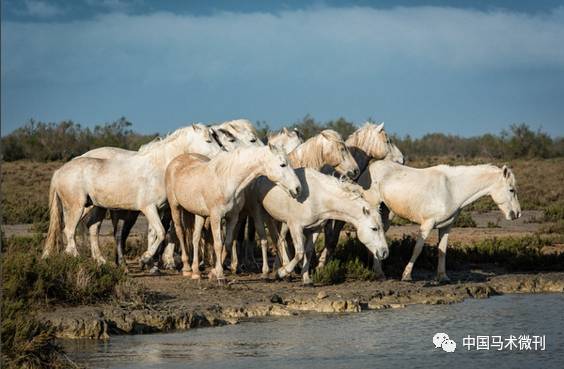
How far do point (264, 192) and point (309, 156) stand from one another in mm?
1477

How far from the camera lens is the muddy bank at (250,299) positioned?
39.7 feet

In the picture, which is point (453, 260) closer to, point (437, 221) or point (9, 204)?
point (437, 221)

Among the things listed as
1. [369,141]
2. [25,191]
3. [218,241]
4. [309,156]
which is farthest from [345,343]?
[25,191]

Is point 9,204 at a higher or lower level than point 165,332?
higher

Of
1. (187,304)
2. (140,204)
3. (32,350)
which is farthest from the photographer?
(140,204)

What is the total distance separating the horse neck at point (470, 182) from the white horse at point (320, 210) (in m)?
1.52

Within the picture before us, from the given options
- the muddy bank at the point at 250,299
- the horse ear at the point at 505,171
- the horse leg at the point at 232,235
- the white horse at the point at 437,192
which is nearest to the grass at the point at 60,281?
the muddy bank at the point at 250,299

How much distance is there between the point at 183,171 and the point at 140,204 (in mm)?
1040

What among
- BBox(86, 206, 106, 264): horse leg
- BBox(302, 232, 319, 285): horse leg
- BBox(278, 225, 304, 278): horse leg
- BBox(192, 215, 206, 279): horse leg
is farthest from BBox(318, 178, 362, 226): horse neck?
BBox(86, 206, 106, 264): horse leg

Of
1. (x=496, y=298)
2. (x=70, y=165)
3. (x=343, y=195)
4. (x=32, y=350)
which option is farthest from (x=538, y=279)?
(x=32, y=350)

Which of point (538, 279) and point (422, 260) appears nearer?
point (538, 279)

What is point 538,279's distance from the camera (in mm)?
16344

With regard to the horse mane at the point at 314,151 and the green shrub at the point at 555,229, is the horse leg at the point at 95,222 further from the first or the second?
the green shrub at the point at 555,229

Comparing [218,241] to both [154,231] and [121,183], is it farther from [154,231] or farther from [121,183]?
[121,183]
